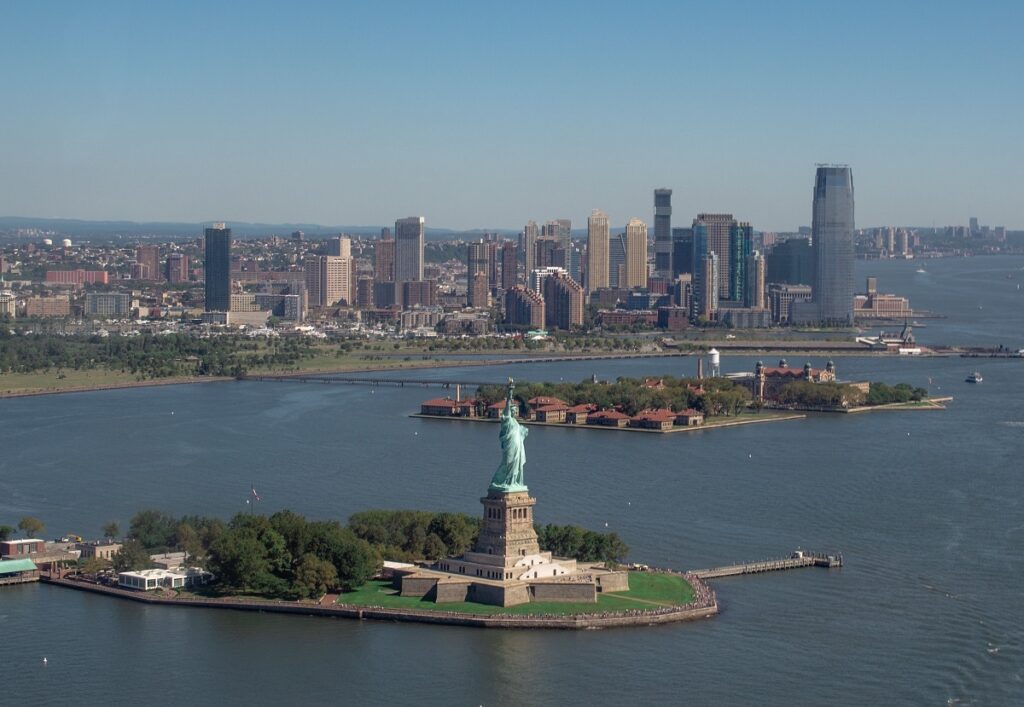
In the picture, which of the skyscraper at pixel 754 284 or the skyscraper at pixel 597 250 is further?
the skyscraper at pixel 597 250

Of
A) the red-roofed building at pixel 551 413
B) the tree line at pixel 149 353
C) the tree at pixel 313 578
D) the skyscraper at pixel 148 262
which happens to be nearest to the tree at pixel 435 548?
the tree at pixel 313 578

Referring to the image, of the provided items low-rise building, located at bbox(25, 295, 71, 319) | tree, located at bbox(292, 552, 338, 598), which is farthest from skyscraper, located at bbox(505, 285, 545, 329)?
tree, located at bbox(292, 552, 338, 598)

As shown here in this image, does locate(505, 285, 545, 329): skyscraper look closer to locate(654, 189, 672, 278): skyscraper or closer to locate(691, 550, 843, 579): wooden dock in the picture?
locate(654, 189, 672, 278): skyscraper

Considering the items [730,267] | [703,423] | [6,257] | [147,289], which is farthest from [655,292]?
[703,423]

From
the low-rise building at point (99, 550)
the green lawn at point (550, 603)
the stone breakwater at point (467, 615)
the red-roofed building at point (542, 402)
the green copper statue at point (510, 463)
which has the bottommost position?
the stone breakwater at point (467, 615)

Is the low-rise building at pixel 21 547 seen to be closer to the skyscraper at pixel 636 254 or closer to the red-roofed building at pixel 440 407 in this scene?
the red-roofed building at pixel 440 407

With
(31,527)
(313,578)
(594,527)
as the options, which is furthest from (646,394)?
(313,578)
